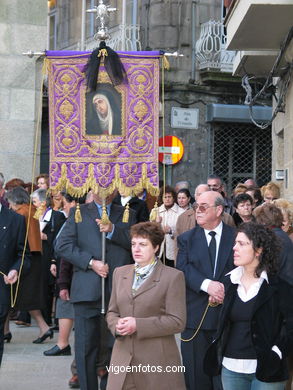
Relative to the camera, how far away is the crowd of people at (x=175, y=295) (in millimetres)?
6234

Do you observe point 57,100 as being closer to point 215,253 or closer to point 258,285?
point 215,253

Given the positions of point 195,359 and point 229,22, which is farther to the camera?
point 229,22

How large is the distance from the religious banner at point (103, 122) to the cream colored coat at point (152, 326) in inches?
83.4

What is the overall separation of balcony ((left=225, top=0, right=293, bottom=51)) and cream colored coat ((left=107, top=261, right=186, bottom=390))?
4.25 m

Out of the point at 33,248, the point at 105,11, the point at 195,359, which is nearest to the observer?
the point at 195,359

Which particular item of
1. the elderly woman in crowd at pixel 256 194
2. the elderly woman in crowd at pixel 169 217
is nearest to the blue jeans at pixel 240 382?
the elderly woman in crowd at pixel 256 194

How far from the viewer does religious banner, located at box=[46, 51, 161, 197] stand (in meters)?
8.60

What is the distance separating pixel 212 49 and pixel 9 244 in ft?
42.1

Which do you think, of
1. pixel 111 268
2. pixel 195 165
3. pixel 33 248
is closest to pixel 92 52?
pixel 111 268

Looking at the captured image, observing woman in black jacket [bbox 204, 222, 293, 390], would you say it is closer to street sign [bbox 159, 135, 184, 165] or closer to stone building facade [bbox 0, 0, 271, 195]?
street sign [bbox 159, 135, 184, 165]

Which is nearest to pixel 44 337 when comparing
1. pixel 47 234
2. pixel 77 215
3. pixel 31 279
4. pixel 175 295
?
pixel 31 279

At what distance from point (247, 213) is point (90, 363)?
3.13 metres

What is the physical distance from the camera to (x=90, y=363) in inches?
315

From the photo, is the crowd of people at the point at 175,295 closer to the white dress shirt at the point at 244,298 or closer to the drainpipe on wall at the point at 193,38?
the white dress shirt at the point at 244,298
